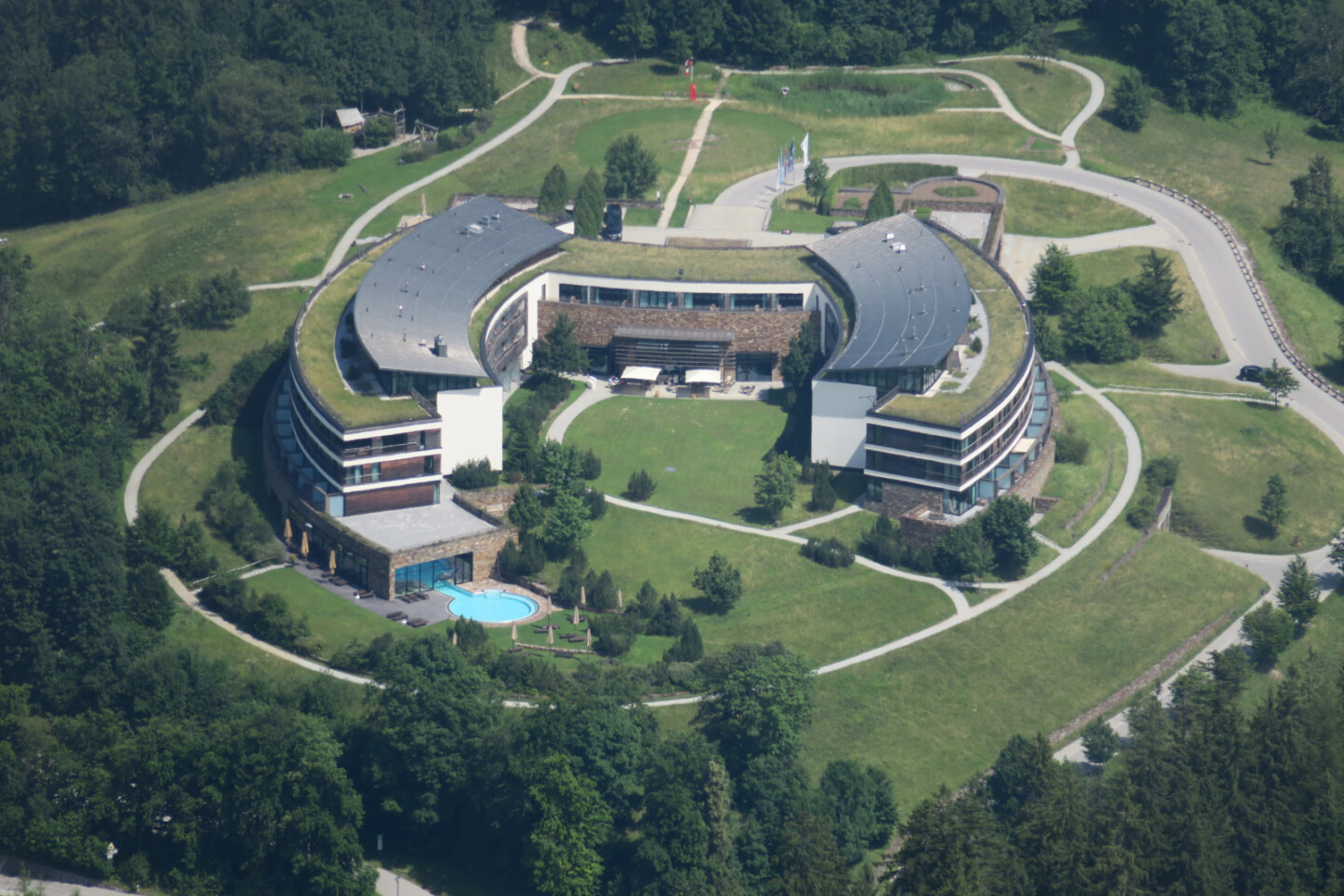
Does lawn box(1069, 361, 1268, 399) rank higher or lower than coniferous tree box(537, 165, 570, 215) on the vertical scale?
lower

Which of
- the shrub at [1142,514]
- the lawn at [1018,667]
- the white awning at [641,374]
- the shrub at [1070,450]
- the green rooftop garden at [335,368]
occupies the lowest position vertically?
the lawn at [1018,667]

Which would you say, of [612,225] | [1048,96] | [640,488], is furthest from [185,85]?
[1048,96]

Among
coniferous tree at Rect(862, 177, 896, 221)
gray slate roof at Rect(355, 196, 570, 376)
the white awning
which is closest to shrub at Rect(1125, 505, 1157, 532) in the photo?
the white awning

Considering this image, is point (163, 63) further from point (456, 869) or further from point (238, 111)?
point (456, 869)

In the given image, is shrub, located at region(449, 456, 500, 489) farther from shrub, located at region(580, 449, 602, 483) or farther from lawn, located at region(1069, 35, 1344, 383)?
lawn, located at region(1069, 35, 1344, 383)

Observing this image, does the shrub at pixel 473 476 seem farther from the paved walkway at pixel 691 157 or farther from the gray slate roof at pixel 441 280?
the paved walkway at pixel 691 157

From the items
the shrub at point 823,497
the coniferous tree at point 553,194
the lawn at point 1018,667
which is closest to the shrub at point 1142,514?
the lawn at point 1018,667
